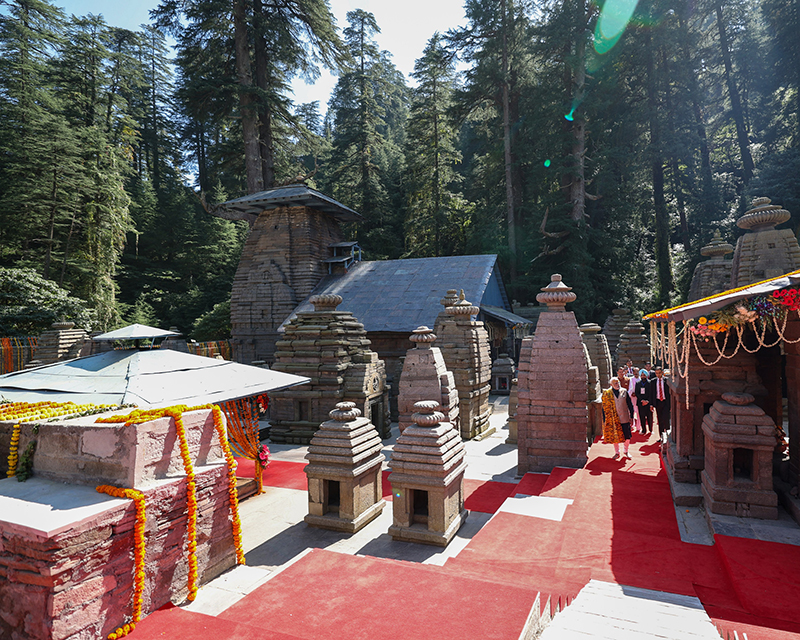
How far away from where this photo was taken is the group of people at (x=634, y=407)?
8.77 metres

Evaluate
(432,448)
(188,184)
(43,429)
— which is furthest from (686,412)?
(188,184)

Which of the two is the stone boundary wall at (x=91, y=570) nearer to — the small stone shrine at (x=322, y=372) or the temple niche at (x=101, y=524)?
the temple niche at (x=101, y=524)

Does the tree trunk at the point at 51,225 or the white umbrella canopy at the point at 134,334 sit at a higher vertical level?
the tree trunk at the point at 51,225

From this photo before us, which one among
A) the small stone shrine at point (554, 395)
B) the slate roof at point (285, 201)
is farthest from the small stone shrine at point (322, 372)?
the slate roof at point (285, 201)

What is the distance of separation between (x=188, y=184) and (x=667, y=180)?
122 ft

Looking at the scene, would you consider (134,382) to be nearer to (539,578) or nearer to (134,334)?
(134,334)

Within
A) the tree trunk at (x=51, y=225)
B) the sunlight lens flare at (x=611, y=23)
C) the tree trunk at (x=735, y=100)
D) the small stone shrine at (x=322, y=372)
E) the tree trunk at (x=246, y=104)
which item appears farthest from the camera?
the tree trunk at (x=246, y=104)

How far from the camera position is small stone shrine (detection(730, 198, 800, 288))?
10.6m

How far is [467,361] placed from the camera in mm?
12711

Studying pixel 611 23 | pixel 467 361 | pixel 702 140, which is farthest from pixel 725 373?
pixel 611 23

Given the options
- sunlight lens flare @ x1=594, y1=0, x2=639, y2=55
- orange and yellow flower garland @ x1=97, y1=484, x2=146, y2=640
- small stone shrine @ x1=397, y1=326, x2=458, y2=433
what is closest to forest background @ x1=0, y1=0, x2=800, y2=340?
sunlight lens flare @ x1=594, y1=0, x2=639, y2=55

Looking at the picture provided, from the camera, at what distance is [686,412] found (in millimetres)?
6914

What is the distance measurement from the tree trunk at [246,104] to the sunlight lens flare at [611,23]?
19.8 metres

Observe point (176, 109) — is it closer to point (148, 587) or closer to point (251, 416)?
point (251, 416)
